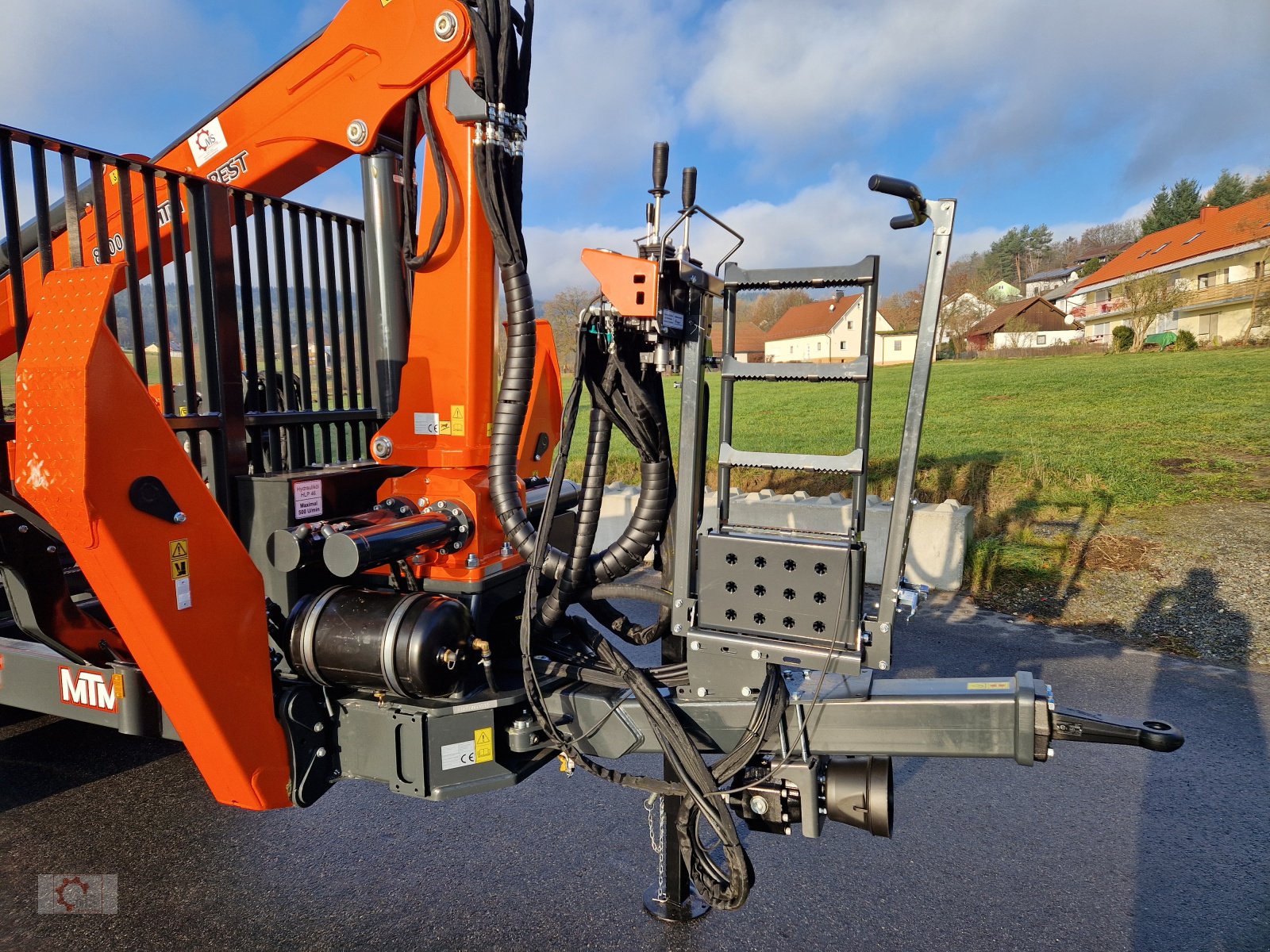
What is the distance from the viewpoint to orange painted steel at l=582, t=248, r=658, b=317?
2.13 meters

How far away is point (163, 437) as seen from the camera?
228cm

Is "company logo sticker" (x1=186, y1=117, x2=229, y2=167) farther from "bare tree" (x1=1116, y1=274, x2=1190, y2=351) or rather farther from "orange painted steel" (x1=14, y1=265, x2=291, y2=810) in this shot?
"bare tree" (x1=1116, y1=274, x2=1190, y2=351)

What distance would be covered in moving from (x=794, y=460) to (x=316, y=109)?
2.32 meters

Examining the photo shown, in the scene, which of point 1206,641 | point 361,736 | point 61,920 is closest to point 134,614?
point 361,736

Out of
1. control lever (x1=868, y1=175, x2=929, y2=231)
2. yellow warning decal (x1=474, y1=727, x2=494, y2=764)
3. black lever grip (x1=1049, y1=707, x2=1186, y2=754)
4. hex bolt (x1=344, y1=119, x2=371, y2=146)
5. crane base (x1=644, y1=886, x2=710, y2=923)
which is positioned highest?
hex bolt (x1=344, y1=119, x2=371, y2=146)

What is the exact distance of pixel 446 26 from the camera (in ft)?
9.04

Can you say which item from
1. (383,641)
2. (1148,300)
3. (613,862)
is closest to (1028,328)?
(1148,300)

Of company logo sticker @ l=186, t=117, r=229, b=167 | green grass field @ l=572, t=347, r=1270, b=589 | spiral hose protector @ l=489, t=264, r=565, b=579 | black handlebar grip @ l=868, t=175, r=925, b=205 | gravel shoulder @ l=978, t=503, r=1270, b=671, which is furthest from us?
green grass field @ l=572, t=347, r=1270, b=589

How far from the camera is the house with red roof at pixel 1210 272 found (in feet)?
110

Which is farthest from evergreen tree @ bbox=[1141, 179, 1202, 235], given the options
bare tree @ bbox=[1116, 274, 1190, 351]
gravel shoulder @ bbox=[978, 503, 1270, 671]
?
gravel shoulder @ bbox=[978, 503, 1270, 671]

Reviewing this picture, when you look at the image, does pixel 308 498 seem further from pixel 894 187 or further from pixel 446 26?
pixel 894 187

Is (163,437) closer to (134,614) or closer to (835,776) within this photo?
(134,614)

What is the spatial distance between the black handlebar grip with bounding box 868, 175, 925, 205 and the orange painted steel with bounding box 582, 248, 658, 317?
0.57 m

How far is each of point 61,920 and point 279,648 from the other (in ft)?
4.16
